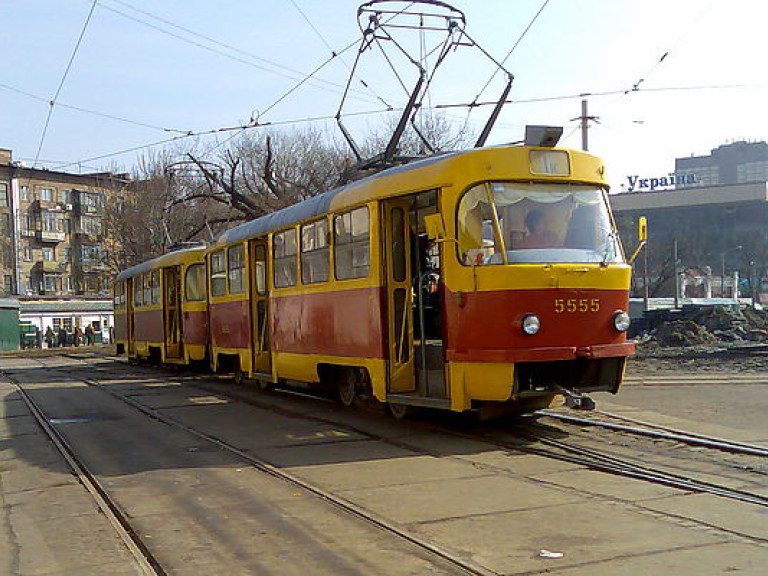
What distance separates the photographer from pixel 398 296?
10586 mm

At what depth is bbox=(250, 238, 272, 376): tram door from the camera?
51.0 ft

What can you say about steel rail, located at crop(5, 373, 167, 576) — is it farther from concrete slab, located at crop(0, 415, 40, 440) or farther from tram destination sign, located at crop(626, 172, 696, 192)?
tram destination sign, located at crop(626, 172, 696, 192)

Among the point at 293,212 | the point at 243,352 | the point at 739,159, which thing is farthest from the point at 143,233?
the point at 739,159

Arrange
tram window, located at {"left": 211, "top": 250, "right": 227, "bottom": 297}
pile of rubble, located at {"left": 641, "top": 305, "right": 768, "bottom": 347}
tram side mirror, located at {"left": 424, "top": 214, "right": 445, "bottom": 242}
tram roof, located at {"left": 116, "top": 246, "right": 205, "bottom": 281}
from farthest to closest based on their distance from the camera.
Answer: pile of rubble, located at {"left": 641, "top": 305, "right": 768, "bottom": 347} → tram roof, located at {"left": 116, "top": 246, "right": 205, "bottom": 281} → tram window, located at {"left": 211, "top": 250, "right": 227, "bottom": 297} → tram side mirror, located at {"left": 424, "top": 214, "right": 445, "bottom": 242}

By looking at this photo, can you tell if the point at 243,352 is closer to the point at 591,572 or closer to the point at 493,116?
the point at 493,116

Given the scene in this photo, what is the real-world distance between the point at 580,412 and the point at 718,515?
18.9 feet

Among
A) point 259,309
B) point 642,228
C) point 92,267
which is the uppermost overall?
point 92,267

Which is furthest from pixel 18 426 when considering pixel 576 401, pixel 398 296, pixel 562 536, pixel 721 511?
pixel 721 511

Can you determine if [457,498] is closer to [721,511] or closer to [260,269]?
[721,511]

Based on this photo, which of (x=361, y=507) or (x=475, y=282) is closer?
(x=361, y=507)

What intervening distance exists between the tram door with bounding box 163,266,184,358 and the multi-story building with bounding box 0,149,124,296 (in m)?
53.6

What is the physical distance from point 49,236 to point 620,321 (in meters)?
78.5

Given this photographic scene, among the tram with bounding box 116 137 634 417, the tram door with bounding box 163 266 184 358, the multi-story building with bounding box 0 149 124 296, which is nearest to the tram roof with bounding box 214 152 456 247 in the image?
the tram with bounding box 116 137 634 417

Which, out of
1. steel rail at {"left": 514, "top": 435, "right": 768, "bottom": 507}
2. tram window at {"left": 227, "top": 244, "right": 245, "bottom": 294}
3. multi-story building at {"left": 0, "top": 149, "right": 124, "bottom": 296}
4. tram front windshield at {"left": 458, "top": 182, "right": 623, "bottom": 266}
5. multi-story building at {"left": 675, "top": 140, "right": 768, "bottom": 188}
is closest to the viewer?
steel rail at {"left": 514, "top": 435, "right": 768, "bottom": 507}
